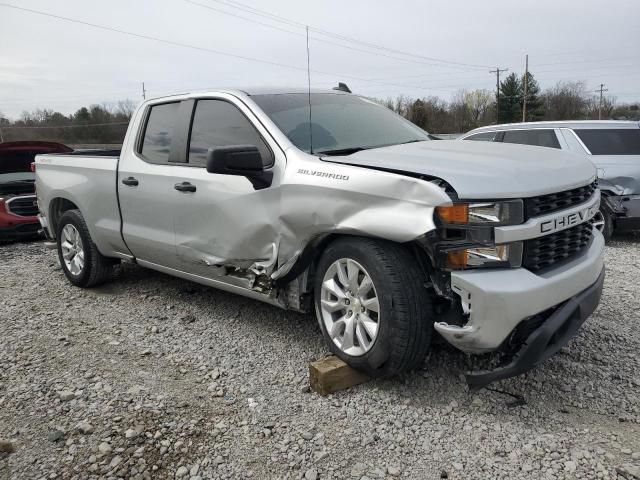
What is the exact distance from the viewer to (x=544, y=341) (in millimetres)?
2727

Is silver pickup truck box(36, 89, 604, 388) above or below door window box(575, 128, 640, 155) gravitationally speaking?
below

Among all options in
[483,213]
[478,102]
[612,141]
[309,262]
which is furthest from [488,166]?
[478,102]

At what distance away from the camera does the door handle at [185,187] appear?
403 centimetres

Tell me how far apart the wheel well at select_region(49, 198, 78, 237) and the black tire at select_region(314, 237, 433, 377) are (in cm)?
406

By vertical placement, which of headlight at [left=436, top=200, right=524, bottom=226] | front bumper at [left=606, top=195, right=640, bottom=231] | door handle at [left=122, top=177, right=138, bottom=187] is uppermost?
door handle at [left=122, top=177, right=138, bottom=187]

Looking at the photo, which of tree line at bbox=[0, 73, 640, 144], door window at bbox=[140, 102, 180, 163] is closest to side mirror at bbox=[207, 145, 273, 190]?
door window at bbox=[140, 102, 180, 163]

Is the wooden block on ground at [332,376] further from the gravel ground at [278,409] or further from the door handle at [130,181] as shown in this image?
the door handle at [130,181]

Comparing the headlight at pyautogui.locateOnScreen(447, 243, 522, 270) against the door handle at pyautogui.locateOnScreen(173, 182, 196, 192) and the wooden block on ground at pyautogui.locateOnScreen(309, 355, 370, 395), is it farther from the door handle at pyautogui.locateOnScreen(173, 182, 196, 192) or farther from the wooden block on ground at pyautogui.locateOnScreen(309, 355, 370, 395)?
the door handle at pyautogui.locateOnScreen(173, 182, 196, 192)

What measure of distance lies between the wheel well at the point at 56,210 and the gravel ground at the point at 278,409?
68.5 inches

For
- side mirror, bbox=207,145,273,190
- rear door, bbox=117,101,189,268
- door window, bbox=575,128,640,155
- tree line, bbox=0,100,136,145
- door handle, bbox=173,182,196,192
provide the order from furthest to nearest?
tree line, bbox=0,100,136,145
door window, bbox=575,128,640,155
rear door, bbox=117,101,189,268
door handle, bbox=173,182,196,192
side mirror, bbox=207,145,273,190

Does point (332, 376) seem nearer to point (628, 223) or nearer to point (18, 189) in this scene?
point (628, 223)

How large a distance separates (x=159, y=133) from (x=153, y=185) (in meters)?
0.49

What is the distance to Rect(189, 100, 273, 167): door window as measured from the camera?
3.82m

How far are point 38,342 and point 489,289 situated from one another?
3.48 meters
